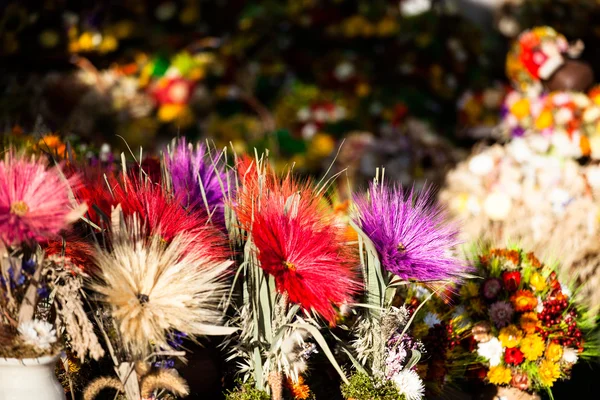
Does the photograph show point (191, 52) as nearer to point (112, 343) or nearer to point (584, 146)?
point (584, 146)

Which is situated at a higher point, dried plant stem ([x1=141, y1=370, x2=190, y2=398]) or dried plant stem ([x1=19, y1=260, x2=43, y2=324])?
dried plant stem ([x1=19, y1=260, x2=43, y2=324])

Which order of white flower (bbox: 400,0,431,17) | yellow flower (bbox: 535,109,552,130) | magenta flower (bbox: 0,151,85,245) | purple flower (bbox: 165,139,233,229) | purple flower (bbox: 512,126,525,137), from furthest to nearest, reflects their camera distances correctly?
1. white flower (bbox: 400,0,431,17)
2. purple flower (bbox: 512,126,525,137)
3. yellow flower (bbox: 535,109,552,130)
4. purple flower (bbox: 165,139,233,229)
5. magenta flower (bbox: 0,151,85,245)

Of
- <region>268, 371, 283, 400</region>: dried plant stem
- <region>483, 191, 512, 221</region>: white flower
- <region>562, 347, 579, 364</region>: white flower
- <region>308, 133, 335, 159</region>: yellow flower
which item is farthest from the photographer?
<region>308, 133, 335, 159</region>: yellow flower

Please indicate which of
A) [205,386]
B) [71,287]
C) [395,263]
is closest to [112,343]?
[71,287]

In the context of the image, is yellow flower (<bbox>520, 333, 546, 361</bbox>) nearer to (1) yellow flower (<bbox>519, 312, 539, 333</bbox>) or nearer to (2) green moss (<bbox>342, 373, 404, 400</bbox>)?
(1) yellow flower (<bbox>519, 312, 539, 333</bbox>)

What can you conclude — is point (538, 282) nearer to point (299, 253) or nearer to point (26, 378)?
point (299, 253)

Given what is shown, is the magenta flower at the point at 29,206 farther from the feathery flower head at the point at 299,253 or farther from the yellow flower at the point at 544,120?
the yellow flower at the point at 544,120

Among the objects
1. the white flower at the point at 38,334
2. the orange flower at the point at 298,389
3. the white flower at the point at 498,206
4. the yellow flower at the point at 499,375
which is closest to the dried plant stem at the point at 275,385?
the orange flower at the point at 298,389

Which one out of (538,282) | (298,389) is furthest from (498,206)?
(298,389)

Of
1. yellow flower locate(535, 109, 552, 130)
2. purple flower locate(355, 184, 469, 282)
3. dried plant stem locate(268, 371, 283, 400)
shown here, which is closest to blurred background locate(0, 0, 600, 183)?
yellow flower locate(535, 109, 552, 130)
